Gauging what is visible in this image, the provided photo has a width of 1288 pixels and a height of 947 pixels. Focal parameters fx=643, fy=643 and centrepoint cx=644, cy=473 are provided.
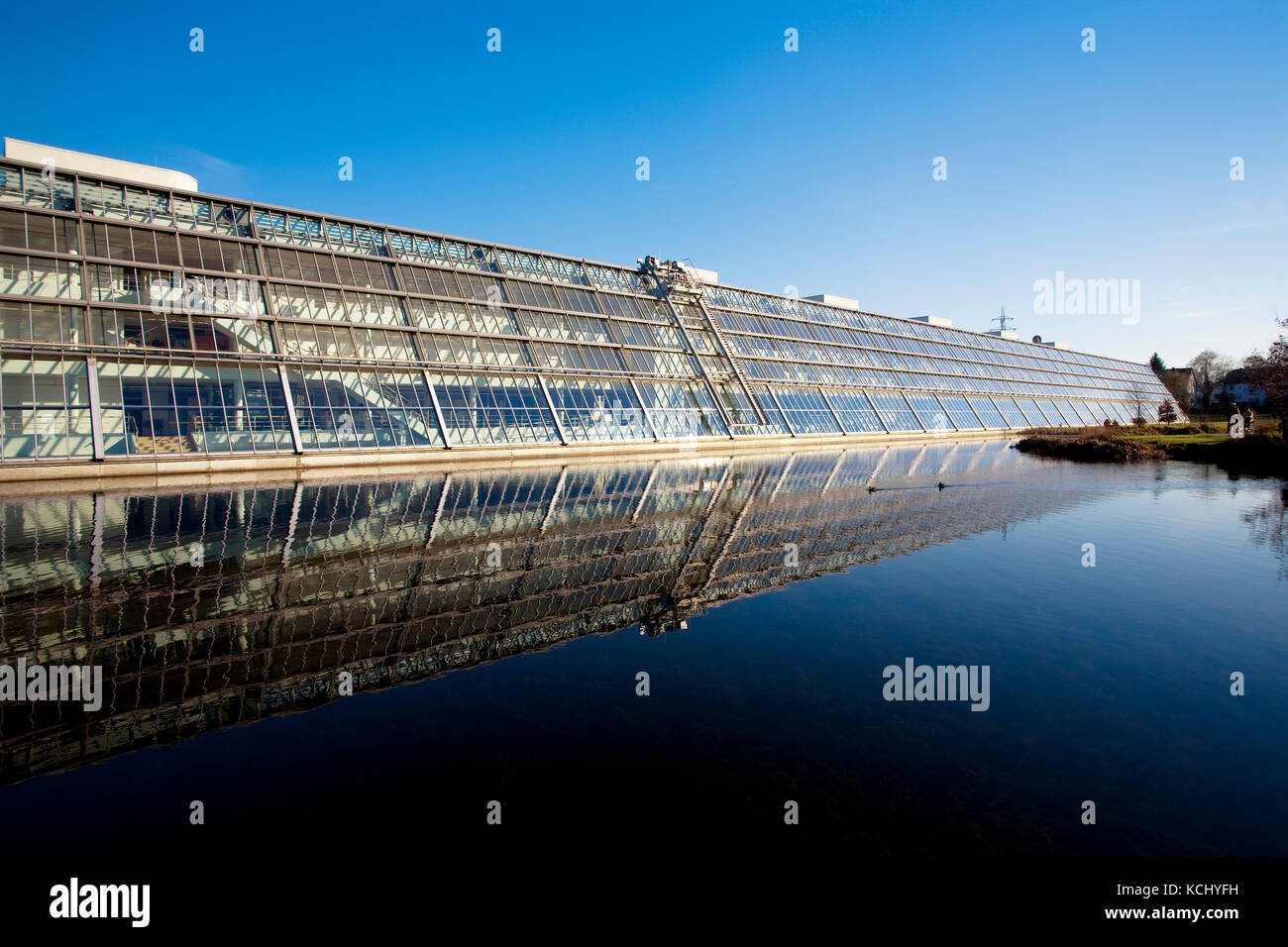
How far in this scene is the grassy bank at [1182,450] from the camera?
43.3 meters

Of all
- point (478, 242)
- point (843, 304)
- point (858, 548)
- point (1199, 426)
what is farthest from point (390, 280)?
point (1199, 426)

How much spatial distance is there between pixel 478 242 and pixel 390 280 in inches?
344

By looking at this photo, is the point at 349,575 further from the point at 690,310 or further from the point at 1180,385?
the point at 1180,385

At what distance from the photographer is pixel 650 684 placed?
28.3ft

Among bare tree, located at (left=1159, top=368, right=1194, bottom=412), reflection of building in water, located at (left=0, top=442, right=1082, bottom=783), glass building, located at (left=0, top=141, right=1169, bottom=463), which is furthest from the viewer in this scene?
bare tree, located at (left=1159, top=368, right=1194, bottom=412)

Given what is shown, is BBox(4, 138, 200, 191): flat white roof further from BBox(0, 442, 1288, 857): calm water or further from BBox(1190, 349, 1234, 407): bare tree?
BBox(1190, 349, 1234, 407): bare tree

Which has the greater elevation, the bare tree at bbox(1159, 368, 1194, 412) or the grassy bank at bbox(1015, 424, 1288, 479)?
the bare tree at bbox(1159, 368, 1194, 412)

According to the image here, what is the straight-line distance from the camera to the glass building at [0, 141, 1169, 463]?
30.6 meters

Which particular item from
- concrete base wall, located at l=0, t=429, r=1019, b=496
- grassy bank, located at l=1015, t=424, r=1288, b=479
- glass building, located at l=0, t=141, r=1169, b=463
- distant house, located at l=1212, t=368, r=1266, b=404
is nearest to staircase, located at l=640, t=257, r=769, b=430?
glass building, located at l=0, t=141, r=1169, b=463

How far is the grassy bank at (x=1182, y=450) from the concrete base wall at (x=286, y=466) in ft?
104

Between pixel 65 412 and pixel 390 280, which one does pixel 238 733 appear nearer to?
pixel 65 412

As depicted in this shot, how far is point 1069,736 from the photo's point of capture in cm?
714

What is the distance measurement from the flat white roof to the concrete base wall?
18100 mm

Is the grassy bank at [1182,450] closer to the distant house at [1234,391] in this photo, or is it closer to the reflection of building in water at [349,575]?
the reflection of building in water at [349,575]
